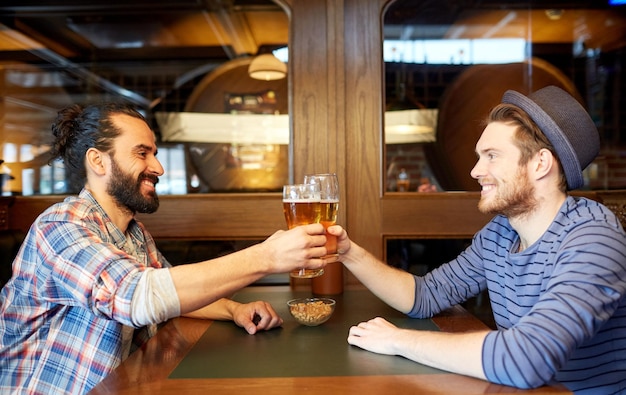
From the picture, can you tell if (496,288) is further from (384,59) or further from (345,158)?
(384,59)

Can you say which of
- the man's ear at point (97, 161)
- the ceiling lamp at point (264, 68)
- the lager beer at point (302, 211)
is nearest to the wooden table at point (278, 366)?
the lager beer at point (302, 211)

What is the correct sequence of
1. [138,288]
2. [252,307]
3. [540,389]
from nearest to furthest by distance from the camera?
[540,389] → [138,288] → [252,307]

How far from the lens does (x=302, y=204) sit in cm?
149

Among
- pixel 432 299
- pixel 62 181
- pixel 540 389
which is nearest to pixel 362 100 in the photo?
pixel 432 299

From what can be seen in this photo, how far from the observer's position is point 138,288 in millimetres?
1345

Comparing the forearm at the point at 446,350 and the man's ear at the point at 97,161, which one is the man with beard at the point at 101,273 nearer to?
the man's ear at the point at 97,161

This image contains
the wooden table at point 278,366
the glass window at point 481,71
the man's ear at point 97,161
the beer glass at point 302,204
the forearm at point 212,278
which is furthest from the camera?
the glass window at point 481,71

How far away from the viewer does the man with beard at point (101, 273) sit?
1.36 meters

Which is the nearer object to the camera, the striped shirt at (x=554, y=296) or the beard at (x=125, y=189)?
the striped shirt at (x=554, y=296)

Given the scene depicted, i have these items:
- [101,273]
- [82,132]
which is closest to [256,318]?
[101,273]

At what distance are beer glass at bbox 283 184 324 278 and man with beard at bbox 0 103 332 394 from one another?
7 cm

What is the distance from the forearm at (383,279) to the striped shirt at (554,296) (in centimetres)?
3

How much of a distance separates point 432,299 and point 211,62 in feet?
12.2

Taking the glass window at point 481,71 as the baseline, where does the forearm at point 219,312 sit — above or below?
below
